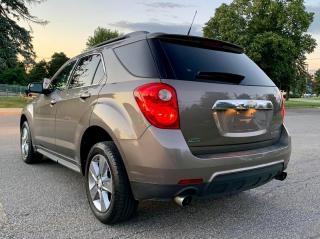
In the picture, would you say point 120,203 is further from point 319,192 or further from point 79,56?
point 319,192

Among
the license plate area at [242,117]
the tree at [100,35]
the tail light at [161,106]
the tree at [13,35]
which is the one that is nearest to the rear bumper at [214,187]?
the license plate area at [242,117]

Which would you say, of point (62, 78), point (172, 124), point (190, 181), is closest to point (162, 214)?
point (190, 181)

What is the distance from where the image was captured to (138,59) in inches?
135

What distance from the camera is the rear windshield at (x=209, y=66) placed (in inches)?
131

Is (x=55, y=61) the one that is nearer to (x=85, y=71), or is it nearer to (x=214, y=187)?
(x=85, y=71)

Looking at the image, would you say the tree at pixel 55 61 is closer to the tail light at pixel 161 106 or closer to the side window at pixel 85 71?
the side window at pixel 85 71

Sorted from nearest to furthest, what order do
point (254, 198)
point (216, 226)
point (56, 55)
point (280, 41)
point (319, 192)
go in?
1. point (216, 226)
2. point (254, 198)
3. point (319, 192)
4. point (280, 41)
5. point (56, 55)

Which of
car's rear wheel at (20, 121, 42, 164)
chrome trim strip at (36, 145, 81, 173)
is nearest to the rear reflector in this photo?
chrome trim strip at (36, 145, 81, 173)

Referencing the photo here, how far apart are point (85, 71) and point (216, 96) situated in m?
1.81

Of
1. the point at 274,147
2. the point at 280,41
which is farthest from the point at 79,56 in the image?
the point at 280,41

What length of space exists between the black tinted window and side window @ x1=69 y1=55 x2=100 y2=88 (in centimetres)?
58

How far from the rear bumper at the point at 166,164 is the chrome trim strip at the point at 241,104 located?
0.42m

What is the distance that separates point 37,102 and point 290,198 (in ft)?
12.5

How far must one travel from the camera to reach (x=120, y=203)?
3.31m
